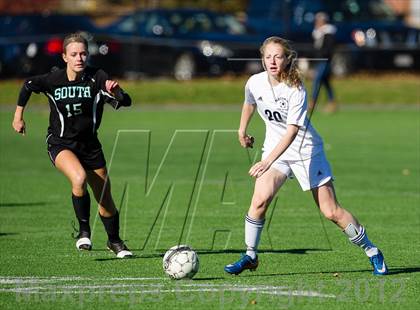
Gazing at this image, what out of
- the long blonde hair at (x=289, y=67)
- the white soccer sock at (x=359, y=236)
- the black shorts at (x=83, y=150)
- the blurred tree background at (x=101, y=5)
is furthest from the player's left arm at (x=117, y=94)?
the blurred tree background at (x=101, y=5)

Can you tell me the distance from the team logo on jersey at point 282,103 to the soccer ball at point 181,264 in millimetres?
1338

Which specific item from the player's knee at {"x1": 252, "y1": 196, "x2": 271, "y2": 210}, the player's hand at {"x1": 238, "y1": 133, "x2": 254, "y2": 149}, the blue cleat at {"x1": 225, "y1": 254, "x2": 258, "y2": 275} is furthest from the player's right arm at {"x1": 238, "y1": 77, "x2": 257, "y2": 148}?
the blue cleat at {"x1": 225, "y1": 254, "x2": 258, "y2": 275}

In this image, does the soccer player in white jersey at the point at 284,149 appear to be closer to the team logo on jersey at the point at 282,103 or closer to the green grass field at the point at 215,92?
the team logo on jersey at the point at 282,103

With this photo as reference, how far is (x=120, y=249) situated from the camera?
9.87 meters

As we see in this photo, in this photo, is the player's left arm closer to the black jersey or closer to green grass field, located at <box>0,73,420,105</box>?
Answer: the black jersey

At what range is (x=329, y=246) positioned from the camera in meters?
10.5

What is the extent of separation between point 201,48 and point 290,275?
22.7 meters

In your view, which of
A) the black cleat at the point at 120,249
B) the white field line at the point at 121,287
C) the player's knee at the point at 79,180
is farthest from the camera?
the black cleat at the point at 120,249

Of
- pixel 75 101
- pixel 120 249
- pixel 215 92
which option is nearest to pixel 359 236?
pixel 120 249

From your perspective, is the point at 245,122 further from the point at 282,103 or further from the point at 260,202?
the point at 260,202

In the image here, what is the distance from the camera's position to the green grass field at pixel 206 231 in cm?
800

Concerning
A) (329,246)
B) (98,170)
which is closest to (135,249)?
(98,170)

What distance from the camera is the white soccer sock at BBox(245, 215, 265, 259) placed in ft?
28.8

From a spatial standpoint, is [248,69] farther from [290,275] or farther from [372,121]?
[290,275]
